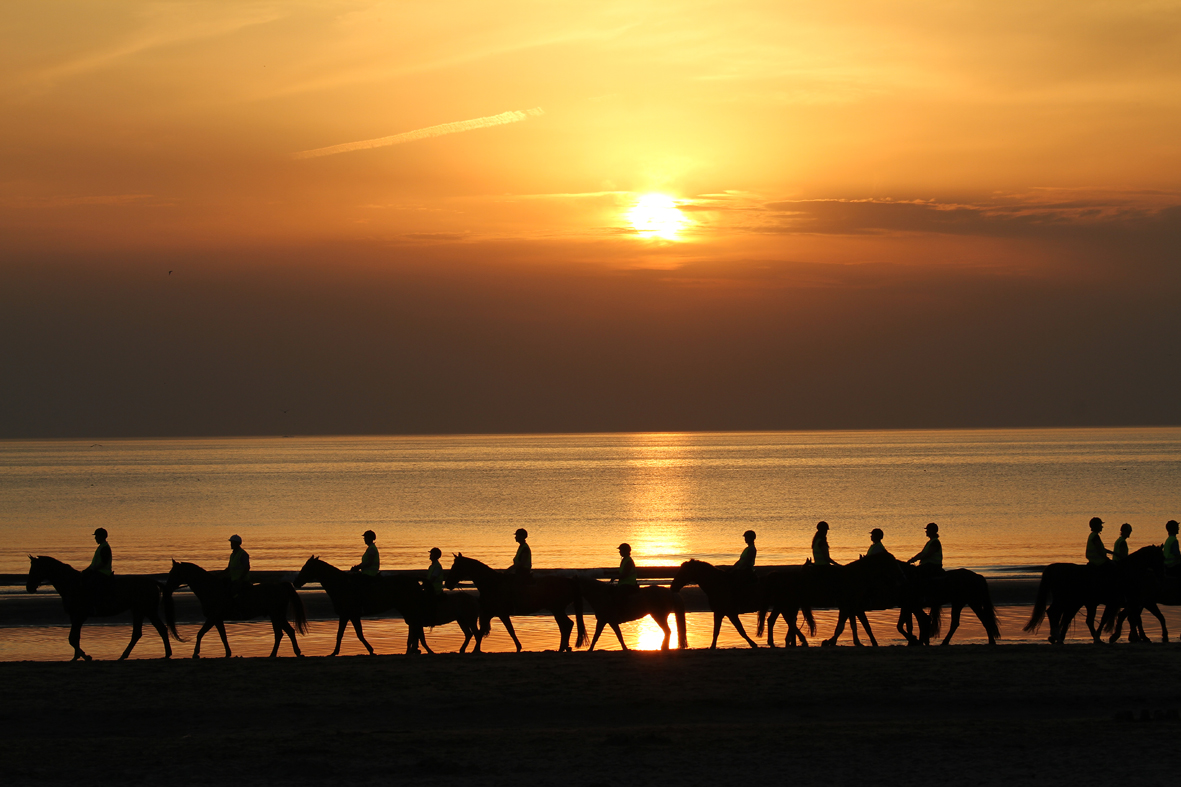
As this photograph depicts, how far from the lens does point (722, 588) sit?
63.6 feet

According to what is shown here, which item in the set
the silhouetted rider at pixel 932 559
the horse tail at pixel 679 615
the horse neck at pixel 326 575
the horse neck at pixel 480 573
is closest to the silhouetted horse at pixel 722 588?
the horse tail at pixel 679 615

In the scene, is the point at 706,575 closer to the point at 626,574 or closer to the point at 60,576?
the point at 626,574

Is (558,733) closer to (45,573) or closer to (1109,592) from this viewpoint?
(45,573)

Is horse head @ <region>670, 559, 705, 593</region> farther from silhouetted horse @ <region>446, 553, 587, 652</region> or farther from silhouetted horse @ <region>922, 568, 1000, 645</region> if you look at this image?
silhouetted horse @ <region>922, 568, 1000, 645</region>


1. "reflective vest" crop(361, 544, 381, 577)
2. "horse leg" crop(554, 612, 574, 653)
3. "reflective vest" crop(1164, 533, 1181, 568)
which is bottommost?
"horse leg" crop(554, 612, 574, 653)

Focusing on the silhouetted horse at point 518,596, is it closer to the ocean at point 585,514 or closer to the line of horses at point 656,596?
the line of horses at point 656,596

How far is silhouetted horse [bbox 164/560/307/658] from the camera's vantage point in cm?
1873

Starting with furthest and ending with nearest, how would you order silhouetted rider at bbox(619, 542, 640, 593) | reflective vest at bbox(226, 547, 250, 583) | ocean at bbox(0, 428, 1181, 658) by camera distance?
ocean at bbox(0, 428, 1181, 658) < silhouetted rider at bbox(619, 542, 640, 593) < reflective vest at bbox(226, 547, 250, 583)

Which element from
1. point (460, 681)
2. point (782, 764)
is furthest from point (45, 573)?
point (782, 764)

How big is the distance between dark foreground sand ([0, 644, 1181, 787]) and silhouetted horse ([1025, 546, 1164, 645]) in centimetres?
154

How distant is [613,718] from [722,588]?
5.81 m

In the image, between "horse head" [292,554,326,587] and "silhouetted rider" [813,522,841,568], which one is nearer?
"horse head" [292,554,326,587]

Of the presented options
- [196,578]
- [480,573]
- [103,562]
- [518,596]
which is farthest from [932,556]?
[103,562]

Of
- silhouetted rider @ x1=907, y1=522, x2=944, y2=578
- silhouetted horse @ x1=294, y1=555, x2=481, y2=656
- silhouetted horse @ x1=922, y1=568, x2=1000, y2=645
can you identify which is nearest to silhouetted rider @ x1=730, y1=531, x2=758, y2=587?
silhouetted rider @ x1=907, y1=522, x2=944, y2=578
